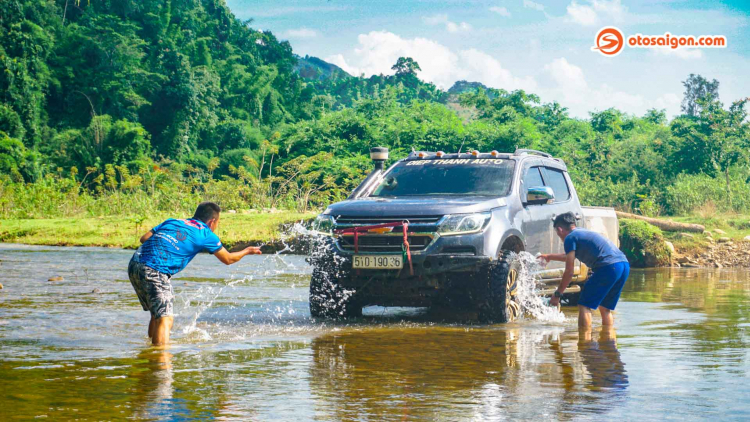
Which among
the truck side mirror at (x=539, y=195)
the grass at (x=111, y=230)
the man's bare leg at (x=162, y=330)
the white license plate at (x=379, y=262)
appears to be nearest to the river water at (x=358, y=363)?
the man's bare leg at (x=162, y=330)

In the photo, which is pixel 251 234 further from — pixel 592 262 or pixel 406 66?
pixel 406 66

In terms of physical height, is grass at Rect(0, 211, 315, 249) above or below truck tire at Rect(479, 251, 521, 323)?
above

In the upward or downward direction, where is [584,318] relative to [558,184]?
downward

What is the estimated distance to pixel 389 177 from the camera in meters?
11.7

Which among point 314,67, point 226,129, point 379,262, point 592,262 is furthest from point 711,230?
point 314,67

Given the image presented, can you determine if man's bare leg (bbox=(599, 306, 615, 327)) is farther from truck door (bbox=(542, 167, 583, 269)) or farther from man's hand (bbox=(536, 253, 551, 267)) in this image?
truck door (bbox=(542, 167, 583, 269))

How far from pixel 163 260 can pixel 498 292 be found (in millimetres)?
3579

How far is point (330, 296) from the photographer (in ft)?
34.8

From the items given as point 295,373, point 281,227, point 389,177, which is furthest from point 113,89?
point 295,373

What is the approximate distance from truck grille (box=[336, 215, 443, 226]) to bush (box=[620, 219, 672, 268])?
12.9 meters

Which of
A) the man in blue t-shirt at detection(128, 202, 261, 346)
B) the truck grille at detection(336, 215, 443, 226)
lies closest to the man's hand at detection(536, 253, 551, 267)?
the truck grille at detection(336, 215, 443, 226)

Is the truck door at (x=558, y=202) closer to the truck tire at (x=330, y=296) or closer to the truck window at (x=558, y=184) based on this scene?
the truck window at (x=558, y=184)

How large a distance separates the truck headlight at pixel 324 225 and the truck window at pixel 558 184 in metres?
3.28

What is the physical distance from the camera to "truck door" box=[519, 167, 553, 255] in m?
11.1
